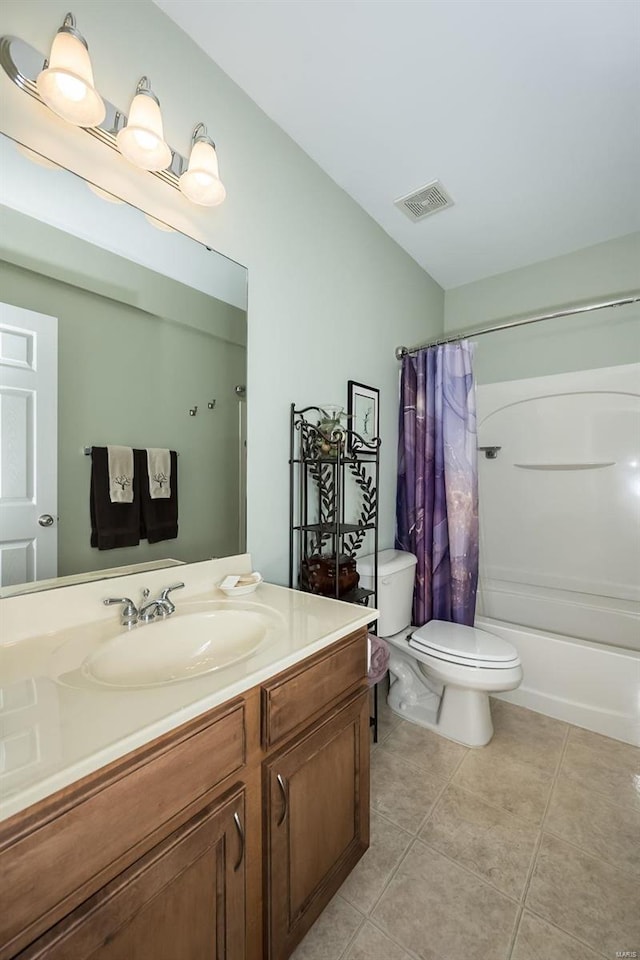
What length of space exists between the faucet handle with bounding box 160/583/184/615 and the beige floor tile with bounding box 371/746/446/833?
1.08m

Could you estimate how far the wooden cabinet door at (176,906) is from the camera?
0.56m

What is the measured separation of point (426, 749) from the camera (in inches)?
69.6

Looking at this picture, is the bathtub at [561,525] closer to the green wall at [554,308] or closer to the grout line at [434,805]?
the green wall at [554,308]

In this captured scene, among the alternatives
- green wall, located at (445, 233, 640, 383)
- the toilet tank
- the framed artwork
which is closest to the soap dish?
the toilet tank

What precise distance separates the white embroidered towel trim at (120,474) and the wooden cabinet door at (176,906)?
76 centimetres

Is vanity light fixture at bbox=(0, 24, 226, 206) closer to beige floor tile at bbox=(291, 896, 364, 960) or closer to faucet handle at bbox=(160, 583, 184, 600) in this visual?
faucet handle at bbox=(160, 583, 184, 600)

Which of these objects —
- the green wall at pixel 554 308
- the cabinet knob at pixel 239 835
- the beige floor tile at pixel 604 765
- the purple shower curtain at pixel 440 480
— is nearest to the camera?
the cabinet knob at pixel 239 835

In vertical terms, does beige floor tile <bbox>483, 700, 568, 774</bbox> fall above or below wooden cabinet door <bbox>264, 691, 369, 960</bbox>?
below

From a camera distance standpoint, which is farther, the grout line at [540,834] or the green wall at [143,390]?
the grout line at [540,834]

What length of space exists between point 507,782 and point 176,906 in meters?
1.38

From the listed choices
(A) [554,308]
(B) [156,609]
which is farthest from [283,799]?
(A) [554,308]

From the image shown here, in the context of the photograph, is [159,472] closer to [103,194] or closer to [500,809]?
[103,194]

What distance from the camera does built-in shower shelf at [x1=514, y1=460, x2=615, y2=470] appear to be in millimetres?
2367

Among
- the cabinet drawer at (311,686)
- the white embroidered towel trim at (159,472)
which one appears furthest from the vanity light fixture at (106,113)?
the cabinet drawer at (311,686)
